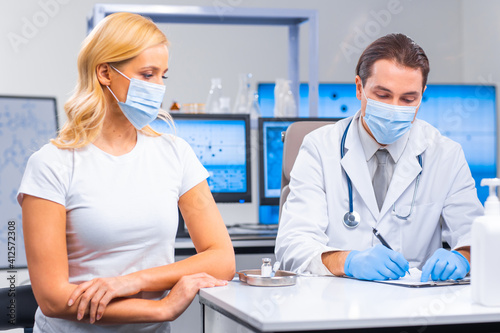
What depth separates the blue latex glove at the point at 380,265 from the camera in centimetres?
122

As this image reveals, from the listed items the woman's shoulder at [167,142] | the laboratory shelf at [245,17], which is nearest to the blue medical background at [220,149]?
the laboratory shelf at [245,17]

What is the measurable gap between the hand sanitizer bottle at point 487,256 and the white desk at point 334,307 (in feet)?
0.08

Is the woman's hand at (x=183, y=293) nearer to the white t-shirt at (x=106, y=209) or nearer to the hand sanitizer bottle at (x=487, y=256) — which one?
the white t-shirt at (x=106, y=209)

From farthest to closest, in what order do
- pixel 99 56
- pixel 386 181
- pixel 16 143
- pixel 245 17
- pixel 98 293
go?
pixel 16 143
pixel 245 17
pixel 386 181
pixel 99 56
pixel 98 293

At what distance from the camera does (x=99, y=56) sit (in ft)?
4.36

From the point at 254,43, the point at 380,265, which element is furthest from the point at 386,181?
the point at 254,43

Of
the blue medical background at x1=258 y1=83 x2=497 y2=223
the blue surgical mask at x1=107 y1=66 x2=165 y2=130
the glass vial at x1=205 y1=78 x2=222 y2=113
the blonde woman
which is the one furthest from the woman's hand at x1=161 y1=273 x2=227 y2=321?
the blue medical background at x1=258 y1=83 x2=497 y2=223

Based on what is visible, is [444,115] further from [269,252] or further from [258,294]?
[258,294]

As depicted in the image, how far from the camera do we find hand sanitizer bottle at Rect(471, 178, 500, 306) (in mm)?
912

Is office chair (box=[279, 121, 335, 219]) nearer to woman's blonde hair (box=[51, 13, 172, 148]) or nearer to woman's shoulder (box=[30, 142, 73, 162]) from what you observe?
woman's blonde hair (box=[51, 13, 172, 148])

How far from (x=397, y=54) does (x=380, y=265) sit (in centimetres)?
65

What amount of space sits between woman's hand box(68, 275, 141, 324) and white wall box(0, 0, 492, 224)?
2.52 metres

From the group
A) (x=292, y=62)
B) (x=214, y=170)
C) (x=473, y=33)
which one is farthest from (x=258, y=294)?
(x=473, y=33)

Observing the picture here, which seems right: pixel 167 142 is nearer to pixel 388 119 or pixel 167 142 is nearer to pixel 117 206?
pixel 117 206
